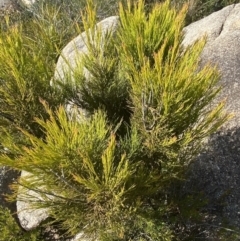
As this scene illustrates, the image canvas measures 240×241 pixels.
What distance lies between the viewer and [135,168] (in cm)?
231

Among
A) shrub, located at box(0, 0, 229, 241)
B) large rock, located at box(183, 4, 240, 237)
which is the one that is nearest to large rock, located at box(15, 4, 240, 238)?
large rock, located at box(183, 4, 240, 237)

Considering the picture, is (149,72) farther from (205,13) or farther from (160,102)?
(205,13)

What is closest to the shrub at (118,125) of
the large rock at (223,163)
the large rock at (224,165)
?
the large rock at (223,163)

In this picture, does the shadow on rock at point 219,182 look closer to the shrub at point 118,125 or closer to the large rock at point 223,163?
the large rock at point 223,163

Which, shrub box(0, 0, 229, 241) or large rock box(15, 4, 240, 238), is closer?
shrub box(0, 0, 229, 241)

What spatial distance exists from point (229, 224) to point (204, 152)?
0.57 meters

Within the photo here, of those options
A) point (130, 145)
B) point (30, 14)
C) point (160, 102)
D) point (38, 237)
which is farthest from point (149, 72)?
point (30, 14)

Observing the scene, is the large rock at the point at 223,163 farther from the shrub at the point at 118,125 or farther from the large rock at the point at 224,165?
the shrub at the point at 118,125

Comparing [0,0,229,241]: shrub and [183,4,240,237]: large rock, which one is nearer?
[0,0,229,241]: shrub

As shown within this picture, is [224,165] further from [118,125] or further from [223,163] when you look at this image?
[118,125]

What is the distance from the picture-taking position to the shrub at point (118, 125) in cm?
197

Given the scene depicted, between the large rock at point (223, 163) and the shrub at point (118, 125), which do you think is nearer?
the shrub at point (118, 125)

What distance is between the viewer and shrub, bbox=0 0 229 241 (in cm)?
197

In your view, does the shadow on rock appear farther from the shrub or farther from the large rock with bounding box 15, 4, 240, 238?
the shrub
